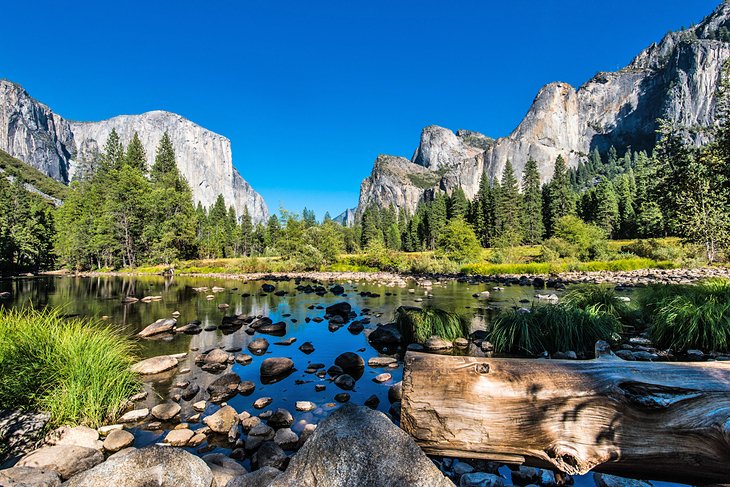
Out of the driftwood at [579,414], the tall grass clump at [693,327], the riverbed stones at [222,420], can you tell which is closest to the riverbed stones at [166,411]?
the riverbed stones at [222,420]

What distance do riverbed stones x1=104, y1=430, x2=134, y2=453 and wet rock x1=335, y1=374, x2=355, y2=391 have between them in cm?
383

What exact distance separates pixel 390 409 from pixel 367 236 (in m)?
91.5

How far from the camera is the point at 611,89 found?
19150cm

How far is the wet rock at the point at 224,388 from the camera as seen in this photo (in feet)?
24.6

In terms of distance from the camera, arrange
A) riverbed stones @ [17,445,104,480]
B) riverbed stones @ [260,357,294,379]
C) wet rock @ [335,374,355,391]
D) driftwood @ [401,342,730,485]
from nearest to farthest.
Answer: driftwood @ [401,342,730,485] < riverbed stones @ [17,445,104,480] < wet rock @ [335,374,355,391] < riverbed stones @ [260,357,294,379]

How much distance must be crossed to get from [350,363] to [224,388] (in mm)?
2995

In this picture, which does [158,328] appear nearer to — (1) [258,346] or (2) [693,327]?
(1) [258,346]

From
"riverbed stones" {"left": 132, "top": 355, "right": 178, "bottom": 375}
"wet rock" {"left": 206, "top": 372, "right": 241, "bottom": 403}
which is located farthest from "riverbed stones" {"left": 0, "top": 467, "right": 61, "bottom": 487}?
"riverbed stones" {"left": 132, "top": 355, "right": 178, "bottom": 375}

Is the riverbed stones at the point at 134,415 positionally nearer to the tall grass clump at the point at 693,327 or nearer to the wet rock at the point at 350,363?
the wet rock at the point at 350,363

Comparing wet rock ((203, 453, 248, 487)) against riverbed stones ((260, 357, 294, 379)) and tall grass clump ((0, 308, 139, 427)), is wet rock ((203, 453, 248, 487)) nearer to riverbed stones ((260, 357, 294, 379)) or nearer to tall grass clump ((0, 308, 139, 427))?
tall grass clump ((0, 308, 139, 427))

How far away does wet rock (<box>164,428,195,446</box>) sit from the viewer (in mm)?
5605

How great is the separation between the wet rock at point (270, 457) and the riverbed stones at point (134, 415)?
2824 mm

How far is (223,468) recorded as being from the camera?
4363 millimetres

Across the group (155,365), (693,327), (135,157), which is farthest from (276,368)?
(135,157)
